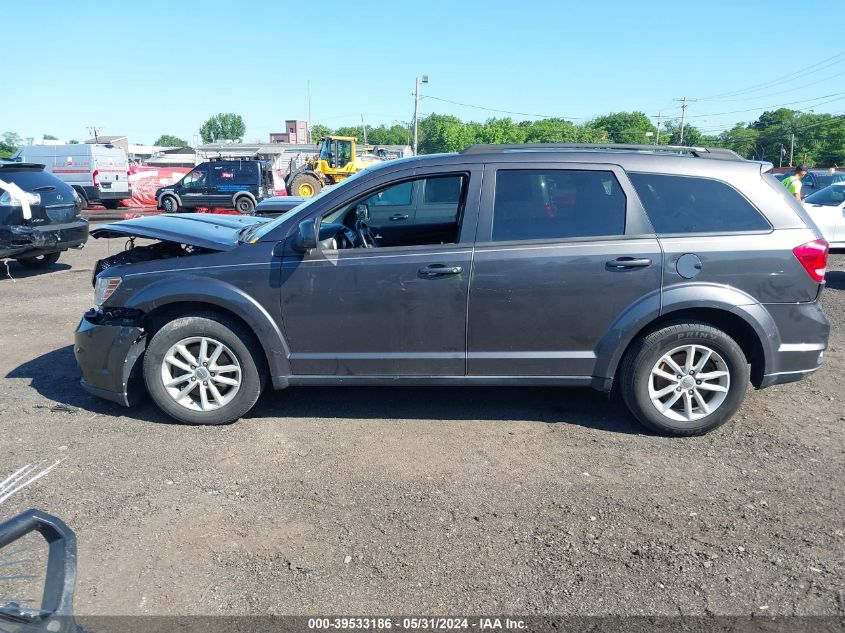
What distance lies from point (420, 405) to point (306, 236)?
1599 mm

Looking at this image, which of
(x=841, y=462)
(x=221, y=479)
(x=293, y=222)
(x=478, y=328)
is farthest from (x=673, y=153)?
(x=221, y=479)

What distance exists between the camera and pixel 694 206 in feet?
15.1

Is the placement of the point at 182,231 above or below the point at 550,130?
below

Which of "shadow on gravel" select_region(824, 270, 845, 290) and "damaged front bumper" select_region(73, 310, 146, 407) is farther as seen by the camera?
"shadow on gravel" select_region(824, 270, 845, 290)

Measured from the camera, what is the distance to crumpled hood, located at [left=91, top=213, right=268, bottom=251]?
484 centimetres

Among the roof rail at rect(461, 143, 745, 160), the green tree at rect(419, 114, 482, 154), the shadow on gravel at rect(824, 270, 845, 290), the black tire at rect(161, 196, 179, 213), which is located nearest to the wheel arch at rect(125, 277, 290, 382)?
the roof rail at rect(461, 143, 745, 160)

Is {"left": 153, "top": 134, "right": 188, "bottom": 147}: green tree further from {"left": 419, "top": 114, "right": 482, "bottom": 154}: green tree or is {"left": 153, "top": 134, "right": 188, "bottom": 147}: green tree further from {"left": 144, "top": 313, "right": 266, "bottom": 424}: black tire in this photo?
{"left": 144, "top": 313, "right": 266, "bottom": 424}: black tire

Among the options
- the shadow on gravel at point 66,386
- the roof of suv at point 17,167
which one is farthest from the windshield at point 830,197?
the roof of suv at point 17,167

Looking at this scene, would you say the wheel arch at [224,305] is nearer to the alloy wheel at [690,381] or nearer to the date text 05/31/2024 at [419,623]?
the date text 05/31/2024 at [419,623]

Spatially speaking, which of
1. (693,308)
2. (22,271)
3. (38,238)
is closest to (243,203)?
(22,271)

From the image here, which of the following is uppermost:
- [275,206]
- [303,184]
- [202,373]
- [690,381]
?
[275,206]

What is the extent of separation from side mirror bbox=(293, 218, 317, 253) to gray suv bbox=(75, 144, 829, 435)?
0.01 metres

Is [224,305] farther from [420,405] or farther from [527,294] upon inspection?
[527,294]

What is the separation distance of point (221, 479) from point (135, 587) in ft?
3.42
